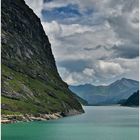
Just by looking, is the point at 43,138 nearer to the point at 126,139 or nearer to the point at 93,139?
the point at 93,139

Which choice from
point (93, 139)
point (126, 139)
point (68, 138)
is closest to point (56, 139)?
point (68, 138)

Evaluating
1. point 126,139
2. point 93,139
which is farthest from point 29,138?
point 126,139

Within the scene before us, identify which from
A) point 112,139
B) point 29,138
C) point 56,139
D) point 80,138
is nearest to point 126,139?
point 112,139

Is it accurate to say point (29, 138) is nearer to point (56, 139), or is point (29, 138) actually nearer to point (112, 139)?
point (56, 139)

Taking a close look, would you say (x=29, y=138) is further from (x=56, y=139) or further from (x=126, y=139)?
(x=126, y=139)

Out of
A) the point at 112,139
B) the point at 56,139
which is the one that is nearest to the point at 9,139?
the point at 56,139

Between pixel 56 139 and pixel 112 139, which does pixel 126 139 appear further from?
pixel 56 139
